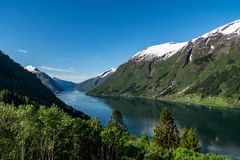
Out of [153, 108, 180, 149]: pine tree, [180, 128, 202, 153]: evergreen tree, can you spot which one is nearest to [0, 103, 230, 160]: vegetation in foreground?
[180, 128, 202, 153]: evergreen tree

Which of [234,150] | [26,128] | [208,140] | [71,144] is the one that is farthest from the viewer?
[208,140]

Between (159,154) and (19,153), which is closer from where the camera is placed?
(19,153)

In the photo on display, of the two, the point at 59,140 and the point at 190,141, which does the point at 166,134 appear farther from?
the point at 59,140

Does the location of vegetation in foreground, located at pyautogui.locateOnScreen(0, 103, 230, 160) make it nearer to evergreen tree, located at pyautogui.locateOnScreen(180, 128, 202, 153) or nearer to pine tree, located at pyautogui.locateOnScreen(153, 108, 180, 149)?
evergreen tree, located at pyautogui.locateOnScreen(180, 128, 202, 153)

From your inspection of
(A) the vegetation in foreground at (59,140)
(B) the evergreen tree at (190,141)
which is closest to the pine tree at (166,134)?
(B) the evergreen tree at (190,141)

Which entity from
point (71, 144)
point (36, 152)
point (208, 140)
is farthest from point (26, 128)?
point (208, 140)

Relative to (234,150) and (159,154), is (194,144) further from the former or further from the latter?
(234,150)

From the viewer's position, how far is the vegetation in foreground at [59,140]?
66062 mm

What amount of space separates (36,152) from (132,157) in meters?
28.0

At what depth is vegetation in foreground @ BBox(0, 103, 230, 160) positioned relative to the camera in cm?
6606

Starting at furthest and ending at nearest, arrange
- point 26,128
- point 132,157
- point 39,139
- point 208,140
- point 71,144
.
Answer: point 208,140
point 132,157
point 71,144
point 39,139
point 26,128

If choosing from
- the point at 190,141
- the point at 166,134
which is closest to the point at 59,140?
the point at 190,141

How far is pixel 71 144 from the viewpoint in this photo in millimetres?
81562

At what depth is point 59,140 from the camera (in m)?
75.4
